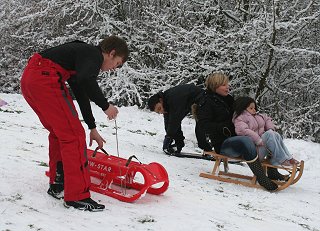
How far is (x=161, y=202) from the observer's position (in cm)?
A: 364

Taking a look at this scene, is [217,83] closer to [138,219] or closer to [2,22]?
[138,219]

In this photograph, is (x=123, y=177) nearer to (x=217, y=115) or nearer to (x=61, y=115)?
(x=61, y=115)

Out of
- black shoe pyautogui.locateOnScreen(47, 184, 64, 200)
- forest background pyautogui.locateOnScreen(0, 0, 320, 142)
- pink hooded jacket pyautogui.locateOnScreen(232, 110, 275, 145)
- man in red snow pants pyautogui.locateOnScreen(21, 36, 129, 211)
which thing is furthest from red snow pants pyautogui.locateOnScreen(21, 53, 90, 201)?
forest background pyautogui.locateOnScreen(0, 0, 320, 142)

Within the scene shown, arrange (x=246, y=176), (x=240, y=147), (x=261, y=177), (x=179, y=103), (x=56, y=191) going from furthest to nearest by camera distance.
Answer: (x=179, y=103), (x=246, y=176), (x=240, y=147), (x=261, y=177), (x=56, y=191)

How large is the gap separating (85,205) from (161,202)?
78 cm

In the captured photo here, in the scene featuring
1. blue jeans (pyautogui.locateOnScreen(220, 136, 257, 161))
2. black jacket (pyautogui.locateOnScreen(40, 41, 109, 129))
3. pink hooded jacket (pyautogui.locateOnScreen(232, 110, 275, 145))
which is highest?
black jacket (pyautogui.locateOnScreen(40, 41, 109, 129))

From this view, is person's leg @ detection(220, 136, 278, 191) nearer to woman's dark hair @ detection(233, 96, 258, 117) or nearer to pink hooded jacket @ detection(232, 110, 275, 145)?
pink hooded jacket @ detection(232, 110, 275, 145)

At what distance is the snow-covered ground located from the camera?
293 centimetres

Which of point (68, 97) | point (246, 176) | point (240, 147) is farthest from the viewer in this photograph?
point (246, 176)

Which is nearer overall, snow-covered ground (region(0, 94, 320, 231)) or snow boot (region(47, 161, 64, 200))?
snow-covered ground (region(0, 94, 320, 231))

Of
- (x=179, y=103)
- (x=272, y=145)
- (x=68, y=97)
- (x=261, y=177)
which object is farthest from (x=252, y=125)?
(x=68, y=97)

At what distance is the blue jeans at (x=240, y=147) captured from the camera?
15.7 ft

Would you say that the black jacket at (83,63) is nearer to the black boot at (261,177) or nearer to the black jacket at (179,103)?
the black boot at (261,177)

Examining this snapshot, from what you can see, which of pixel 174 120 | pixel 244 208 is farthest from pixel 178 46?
pixel 244 208
